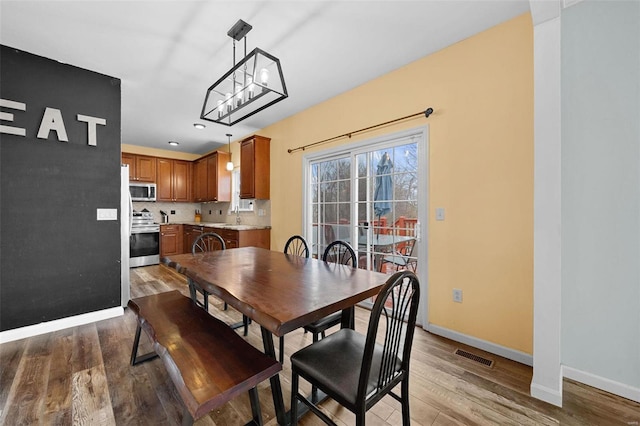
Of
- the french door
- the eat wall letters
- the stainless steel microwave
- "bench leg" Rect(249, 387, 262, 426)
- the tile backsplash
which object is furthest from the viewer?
the stainless steel microwave

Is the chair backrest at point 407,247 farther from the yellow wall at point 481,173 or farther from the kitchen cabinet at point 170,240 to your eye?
the kitchen cabinet at point 170,240

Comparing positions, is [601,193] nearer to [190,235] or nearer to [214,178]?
[214,178]

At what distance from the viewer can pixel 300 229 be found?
394 cm

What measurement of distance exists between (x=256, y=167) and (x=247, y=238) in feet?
3.93

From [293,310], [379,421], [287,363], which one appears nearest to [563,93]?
[293,310]

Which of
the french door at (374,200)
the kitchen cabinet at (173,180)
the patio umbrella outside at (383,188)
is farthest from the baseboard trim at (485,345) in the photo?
the kitchen cabinet at (173,180)

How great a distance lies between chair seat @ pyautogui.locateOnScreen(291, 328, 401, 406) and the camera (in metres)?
1.10

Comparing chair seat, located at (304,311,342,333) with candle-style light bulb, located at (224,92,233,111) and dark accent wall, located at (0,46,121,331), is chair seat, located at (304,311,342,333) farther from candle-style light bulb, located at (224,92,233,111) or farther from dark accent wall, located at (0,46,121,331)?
dark accent wall, located at (0,46,121,331)

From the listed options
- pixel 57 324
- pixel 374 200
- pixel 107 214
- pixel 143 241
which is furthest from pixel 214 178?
pixel 374 200

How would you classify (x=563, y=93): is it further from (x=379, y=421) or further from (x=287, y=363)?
(x=287, y=363)

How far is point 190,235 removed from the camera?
19.2 feet

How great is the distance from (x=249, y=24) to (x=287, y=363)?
8.78 feet

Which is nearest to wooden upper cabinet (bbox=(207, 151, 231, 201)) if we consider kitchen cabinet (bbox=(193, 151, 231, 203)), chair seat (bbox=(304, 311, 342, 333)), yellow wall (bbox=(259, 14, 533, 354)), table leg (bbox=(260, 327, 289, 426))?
kitchen cabinet (bbox=(193, 151, 231, 203))

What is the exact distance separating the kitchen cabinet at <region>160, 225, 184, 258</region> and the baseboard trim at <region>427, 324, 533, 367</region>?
18.1ft
